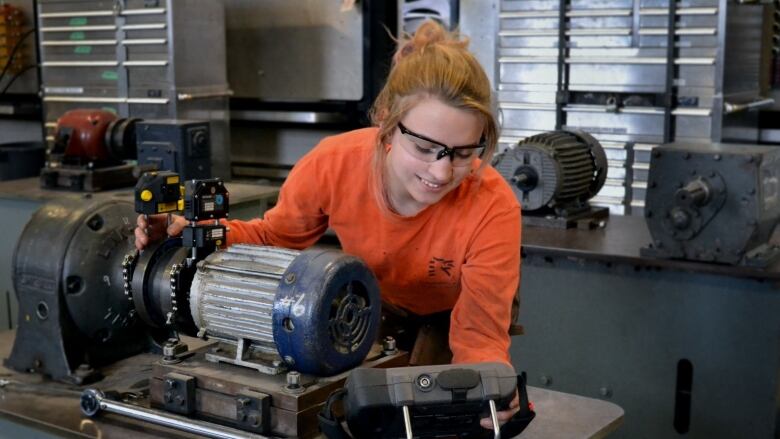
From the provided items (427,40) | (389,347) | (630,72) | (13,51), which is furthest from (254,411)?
(13,51)

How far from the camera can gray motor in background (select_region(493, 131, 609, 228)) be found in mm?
2803

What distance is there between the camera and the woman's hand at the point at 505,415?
50.6 inches

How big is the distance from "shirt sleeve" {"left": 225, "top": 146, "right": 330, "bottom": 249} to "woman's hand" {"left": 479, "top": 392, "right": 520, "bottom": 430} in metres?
0.55

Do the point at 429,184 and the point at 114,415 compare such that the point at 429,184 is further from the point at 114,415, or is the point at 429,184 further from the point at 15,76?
the point at 15,76

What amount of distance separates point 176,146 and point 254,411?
196cm

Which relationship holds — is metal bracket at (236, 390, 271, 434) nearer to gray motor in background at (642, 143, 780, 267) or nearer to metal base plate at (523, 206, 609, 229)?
gray motor in background at (642, 143, 780, 267)

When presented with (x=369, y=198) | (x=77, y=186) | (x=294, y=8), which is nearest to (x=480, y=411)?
(x=369, y=198)

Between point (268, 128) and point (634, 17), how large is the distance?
6.81ft

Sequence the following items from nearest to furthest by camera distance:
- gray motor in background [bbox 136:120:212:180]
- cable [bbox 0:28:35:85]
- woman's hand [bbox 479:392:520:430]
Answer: woman's hand [bbox 479:392:520:430]
gray motor in background [bbox 136:120:212:180]
cable [bbox 0:28:35:85]

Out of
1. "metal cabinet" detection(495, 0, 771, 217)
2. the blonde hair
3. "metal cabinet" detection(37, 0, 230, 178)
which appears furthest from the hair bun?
"metal cabinet" detection(37, 0, 230, 178)

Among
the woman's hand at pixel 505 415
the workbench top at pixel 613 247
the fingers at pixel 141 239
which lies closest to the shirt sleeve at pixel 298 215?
the fingers at pixel 141 239

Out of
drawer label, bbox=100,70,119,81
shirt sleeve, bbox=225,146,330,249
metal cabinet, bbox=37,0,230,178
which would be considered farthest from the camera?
drawer label, bbox=100,70,119,81

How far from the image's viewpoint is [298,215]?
175 centimetres

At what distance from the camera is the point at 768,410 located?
2.33 m
